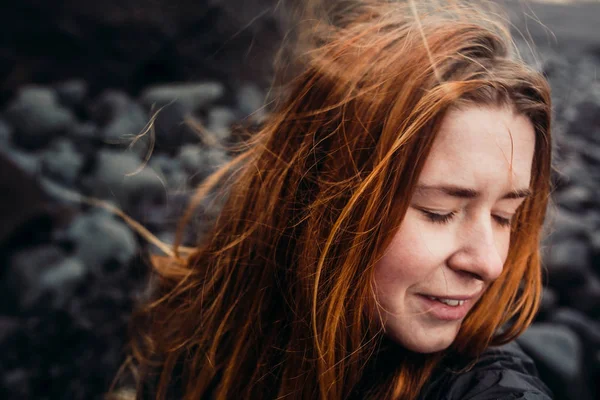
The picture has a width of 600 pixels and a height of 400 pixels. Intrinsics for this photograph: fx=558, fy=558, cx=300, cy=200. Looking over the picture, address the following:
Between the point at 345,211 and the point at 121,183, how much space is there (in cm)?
349

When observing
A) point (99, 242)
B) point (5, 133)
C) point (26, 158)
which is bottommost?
point (99, 242)

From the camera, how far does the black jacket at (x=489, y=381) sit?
113 centimetres

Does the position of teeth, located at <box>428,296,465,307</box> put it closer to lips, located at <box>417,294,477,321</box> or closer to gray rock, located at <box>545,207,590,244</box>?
lips, located at <box>417,294,477,321</box>

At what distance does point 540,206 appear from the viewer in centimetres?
140

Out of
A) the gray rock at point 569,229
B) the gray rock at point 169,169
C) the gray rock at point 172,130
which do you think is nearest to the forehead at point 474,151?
the gray rock at point 569,229

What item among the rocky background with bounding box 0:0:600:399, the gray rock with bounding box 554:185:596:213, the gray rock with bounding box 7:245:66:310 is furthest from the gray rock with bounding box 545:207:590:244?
the gray rock with bounding box 7:245:66:310

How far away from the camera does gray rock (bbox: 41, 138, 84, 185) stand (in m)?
4.38

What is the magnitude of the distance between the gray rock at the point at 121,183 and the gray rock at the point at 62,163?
0.15m

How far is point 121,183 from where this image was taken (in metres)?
4.36

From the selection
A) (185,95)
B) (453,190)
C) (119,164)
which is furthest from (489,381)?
(185,95)

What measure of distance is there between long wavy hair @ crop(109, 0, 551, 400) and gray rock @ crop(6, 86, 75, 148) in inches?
150

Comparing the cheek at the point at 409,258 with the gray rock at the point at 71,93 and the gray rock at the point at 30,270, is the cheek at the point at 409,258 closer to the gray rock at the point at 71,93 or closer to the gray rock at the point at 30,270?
the gray rock at the point at 30,270

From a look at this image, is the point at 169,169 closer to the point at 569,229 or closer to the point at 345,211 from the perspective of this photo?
the point at 569,229

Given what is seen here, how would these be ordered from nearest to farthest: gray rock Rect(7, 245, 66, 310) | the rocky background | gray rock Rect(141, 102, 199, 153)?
the rocky background
gray rock Rect(7, 245, 66, 310)
gray rock Rect(141, 102, 199, 153)
